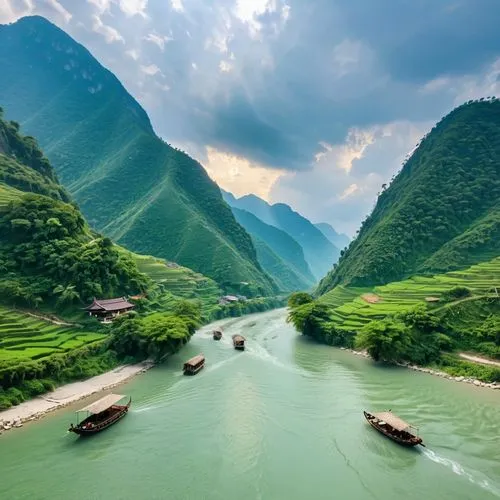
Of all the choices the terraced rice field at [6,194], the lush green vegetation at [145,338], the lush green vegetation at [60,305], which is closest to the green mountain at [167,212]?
the lush green vegetation at [60,305]

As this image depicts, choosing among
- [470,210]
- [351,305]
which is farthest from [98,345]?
[470,210]

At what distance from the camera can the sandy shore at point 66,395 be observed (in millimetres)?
29656

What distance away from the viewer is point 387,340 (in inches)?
1839

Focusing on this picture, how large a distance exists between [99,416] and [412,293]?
5537 centimetres

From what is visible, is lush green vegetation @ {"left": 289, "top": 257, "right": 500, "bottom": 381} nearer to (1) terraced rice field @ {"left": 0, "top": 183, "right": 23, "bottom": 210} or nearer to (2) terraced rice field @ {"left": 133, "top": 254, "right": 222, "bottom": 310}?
(2) terraced rice field @ {"left": 133, "top": 254, "right": 222, "bottom": 310}

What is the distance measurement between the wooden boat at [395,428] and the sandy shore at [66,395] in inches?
1045

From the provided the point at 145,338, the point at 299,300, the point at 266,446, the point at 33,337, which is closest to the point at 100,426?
the point at 266,446

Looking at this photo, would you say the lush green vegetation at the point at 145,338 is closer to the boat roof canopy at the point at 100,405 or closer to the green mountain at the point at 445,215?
the boat roof canopy at the point at 100,405

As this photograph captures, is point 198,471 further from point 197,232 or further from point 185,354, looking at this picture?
point 197,232

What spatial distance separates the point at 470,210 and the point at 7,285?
106m

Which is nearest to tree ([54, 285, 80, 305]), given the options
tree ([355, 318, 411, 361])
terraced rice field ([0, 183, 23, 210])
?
terraced rice field ([0, 183, 23, 210])

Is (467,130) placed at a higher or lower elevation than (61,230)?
higher

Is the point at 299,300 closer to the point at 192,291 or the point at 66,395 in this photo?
the point at 192,291

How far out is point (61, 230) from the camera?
60219 mm
